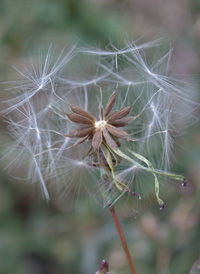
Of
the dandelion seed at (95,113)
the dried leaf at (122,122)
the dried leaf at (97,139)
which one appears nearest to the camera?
the dried leaf at (97,139)

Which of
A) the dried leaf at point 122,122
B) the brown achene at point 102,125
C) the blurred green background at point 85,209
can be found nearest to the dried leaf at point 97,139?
the brown achene at point 102,125

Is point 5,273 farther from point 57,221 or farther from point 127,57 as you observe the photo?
point 127,57

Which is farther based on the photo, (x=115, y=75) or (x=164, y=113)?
(x=115, y=75)

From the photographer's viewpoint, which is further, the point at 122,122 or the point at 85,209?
the point at 85,209

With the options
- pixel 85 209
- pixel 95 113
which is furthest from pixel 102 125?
pixel 85 209

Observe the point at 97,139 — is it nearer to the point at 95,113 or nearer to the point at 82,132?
the point at 82,132

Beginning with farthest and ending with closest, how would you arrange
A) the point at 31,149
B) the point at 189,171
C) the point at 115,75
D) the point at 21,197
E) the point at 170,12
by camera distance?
the point at 170,12 → the point at 21,197 → the point at 189,171 → the point at 115,75 → the point at 31,149

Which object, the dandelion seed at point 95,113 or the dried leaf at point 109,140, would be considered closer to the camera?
the dried leaf at point 109,140

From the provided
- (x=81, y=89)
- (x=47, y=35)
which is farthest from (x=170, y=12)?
(x=81, y=89)

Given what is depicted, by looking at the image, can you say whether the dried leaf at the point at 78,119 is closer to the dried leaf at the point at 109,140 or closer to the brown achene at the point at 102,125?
the brown achene at the point at 102,125
